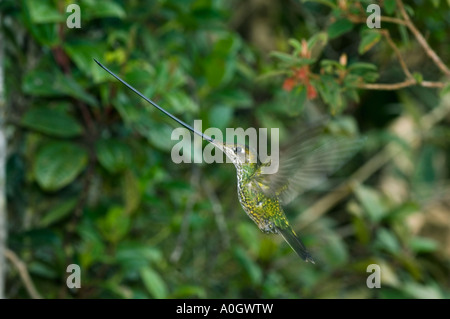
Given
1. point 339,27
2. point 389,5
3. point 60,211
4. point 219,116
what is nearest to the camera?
point 389,5

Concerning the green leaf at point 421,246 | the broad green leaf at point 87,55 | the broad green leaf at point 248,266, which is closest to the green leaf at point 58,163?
the broad green leaf at point 87,55

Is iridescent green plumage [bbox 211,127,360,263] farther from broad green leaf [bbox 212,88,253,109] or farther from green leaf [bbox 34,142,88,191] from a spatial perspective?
broad green leaf [bbox 212,88,253,109]

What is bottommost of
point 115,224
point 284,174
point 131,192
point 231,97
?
point 284,174

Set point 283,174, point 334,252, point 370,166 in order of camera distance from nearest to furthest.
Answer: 1. point 283,174
2. point 334,252
3. point 370,166

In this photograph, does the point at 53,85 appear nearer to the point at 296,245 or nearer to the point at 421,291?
the point at 296,245

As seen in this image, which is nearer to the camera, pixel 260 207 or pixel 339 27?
pixel 260 207

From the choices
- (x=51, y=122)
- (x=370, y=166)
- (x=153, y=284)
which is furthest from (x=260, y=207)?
(x=370, y=166)
